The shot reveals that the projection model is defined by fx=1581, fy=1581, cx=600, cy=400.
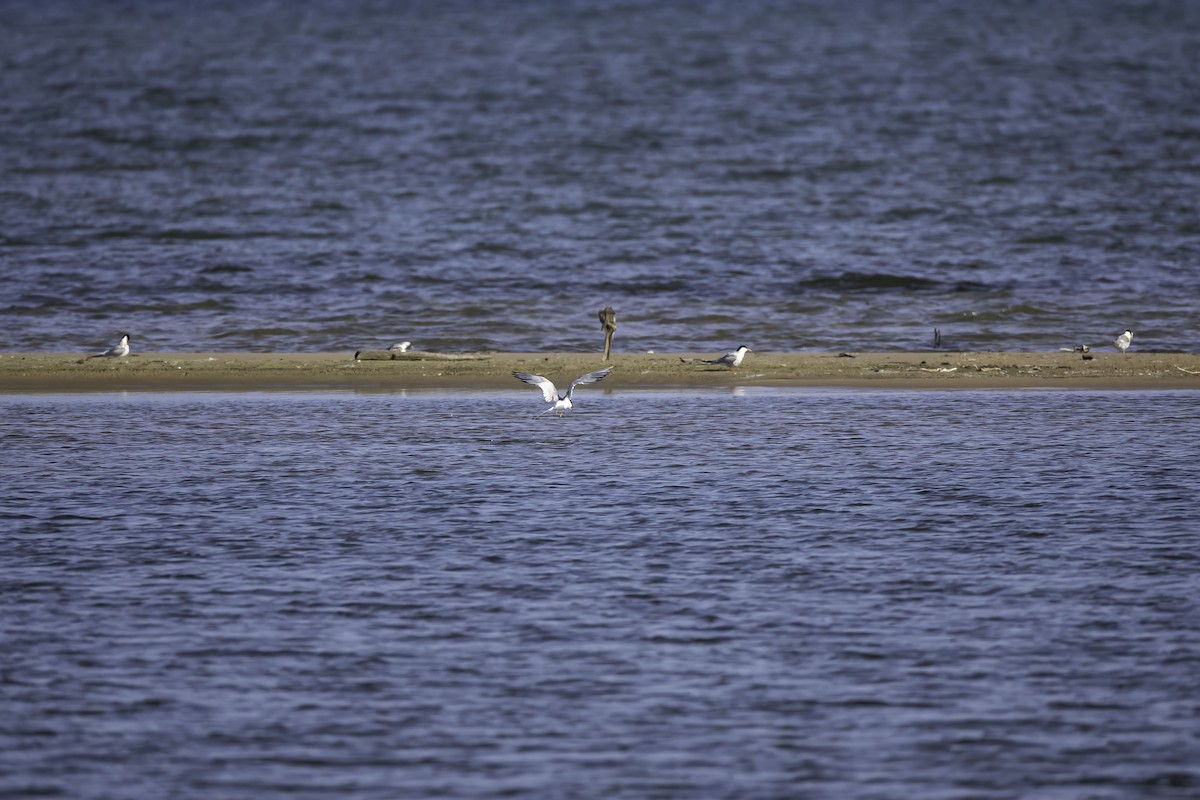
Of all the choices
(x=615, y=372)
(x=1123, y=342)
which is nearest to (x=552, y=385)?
(x=615, y=372)

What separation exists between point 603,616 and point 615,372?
11.6 m

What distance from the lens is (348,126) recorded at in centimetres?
5528

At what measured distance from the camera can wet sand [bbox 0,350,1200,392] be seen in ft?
65.7

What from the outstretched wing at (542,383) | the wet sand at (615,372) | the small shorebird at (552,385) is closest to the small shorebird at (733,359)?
the wet sand at (615,372)

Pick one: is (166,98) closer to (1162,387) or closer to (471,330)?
(471,330)

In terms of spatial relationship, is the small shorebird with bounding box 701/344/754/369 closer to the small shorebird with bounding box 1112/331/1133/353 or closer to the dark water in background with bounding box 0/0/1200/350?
the dark water in background with bounding box 0/0/1200/350

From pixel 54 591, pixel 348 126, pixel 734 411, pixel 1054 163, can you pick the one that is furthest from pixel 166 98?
pixel 54 591

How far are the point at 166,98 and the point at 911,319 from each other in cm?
4173

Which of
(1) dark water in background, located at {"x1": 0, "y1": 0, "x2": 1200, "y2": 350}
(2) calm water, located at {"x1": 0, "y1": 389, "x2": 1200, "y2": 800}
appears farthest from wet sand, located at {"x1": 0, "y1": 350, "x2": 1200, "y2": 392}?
(2) calm water, located at {"x1": 0, "y1": 389, "x2": 1200, "y2": 800}

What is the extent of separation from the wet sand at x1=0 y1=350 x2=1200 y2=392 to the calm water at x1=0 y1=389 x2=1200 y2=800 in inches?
167

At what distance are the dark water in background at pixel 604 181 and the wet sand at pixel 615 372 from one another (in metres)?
2.01

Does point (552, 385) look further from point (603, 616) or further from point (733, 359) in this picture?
point (603, 616)

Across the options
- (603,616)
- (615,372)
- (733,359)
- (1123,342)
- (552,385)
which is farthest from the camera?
(1123,342)

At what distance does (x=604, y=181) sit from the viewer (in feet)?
153
